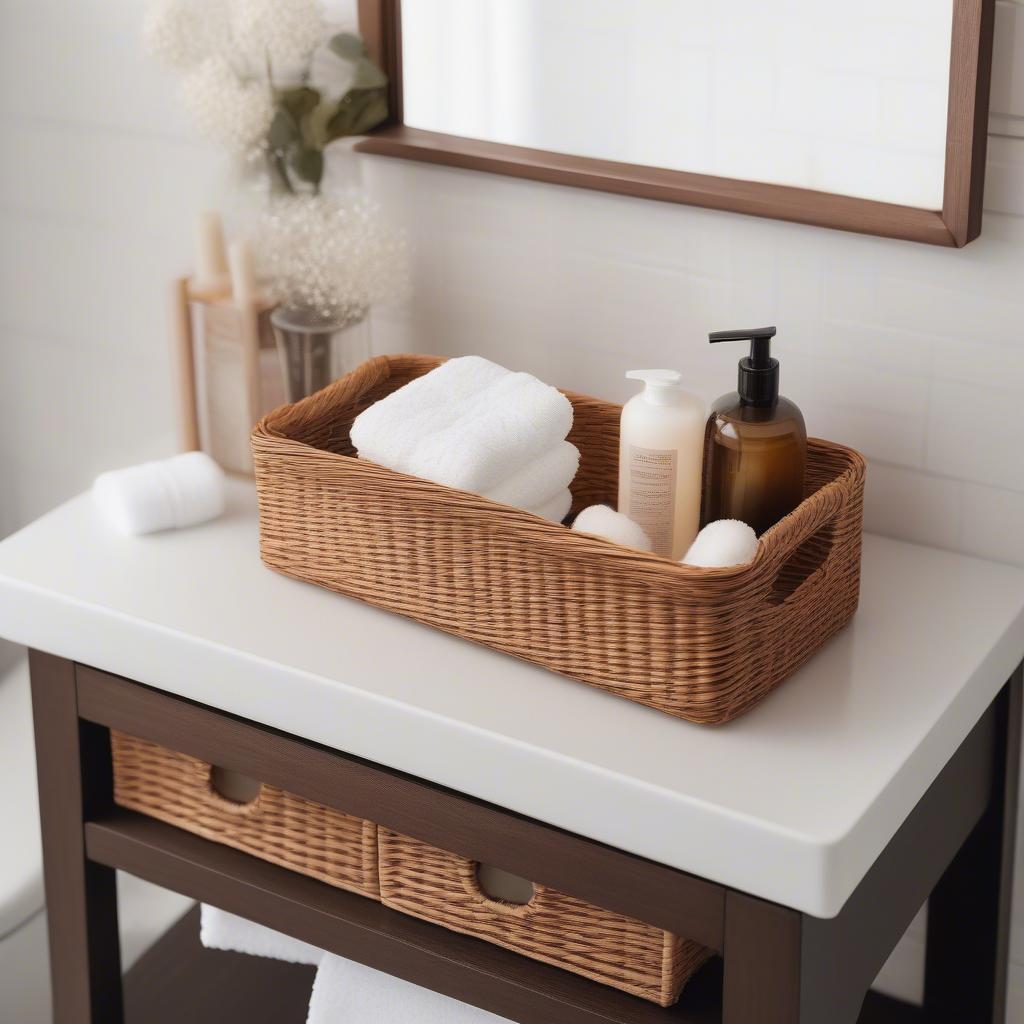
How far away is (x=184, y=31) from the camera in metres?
1.40

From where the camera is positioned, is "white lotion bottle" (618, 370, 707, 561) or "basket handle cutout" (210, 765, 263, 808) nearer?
"white lotion bottle" (618, 370, 707, 561)

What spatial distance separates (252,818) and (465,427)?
38 centimetres

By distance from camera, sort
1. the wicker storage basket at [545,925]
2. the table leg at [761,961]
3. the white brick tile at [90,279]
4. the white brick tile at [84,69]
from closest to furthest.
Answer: the table leg at [761,961] < the wicker storage basket at [545,925] < the white brick tile at [84,69] < the white brick tile at [90,279]

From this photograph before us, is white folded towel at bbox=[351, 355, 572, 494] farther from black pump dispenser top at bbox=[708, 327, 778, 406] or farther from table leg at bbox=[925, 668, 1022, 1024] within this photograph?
table leg at bbox=[925, 668, 1022, 1024]

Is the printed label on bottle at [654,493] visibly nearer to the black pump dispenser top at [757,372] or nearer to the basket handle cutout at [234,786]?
the black pump dispenser top at [757,372]

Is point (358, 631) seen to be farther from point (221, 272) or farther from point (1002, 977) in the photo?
point (1002, 977)

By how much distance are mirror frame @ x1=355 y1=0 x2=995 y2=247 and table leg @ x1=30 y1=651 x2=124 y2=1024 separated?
1.92 feet

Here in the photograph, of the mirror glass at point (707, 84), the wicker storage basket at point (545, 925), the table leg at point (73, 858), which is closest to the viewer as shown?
the wicker storage basket at point (545, 925)

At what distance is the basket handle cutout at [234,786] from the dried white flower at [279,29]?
64cm

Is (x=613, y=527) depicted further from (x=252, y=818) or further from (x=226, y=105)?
(x=226, y=105)

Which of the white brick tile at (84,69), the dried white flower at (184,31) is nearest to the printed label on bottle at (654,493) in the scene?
the dried white flower at (184,31)

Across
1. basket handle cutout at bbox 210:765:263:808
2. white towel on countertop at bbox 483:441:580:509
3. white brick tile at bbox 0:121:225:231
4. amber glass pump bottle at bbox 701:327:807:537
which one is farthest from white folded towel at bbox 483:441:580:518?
white brick tile at bbox 0:121:225:231

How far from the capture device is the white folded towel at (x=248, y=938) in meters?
1.38

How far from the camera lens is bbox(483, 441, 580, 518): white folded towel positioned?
1168mm
